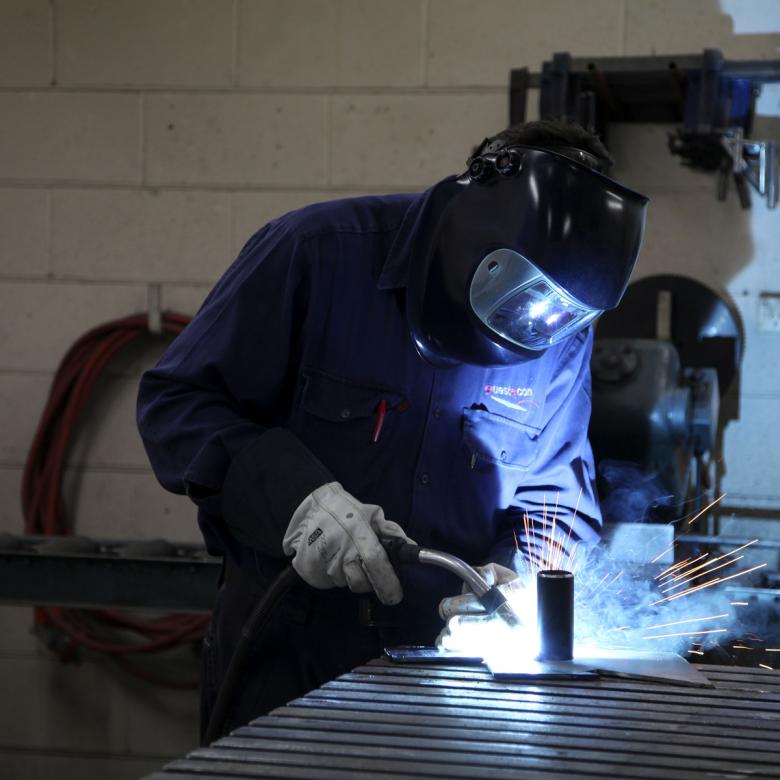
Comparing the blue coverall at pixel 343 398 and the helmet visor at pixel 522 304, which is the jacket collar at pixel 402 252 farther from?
the helmet visor at pixel 522 304

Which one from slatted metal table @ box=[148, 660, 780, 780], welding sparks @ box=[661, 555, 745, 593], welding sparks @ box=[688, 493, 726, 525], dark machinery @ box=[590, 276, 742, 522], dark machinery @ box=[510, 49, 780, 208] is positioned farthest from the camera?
dark machinery @ box=[510, 49, 780, 208]

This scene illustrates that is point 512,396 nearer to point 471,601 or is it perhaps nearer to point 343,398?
point 343,398

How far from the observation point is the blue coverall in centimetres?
169

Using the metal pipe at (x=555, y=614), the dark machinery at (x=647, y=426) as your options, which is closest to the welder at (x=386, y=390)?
the metal pipe at (x=555, y=614)

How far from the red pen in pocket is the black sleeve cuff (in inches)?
6.1

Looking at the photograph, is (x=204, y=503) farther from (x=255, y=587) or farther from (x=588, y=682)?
(x=588, y=682)

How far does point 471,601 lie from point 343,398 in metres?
0.36

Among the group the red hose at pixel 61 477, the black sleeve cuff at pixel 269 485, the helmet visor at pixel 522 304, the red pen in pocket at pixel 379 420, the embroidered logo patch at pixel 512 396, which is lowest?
the red hose at pixel 61 477

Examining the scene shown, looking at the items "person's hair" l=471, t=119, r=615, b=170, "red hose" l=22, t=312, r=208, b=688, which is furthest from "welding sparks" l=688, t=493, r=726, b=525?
"red hose" l=22, t=312, r=208, b=688

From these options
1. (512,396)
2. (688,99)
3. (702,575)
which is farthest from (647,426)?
(688,99)

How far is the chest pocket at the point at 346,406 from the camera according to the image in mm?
1732

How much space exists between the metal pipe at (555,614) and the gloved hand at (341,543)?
0.61 feet

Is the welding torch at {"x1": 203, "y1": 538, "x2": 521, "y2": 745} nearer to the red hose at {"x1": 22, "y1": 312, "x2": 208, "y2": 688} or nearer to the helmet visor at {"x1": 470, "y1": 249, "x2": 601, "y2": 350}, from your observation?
the helmet visor at {"x1": 470, "y1": 249, "x2": 601, "y2": 350}

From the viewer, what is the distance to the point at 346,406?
173 centimetres
